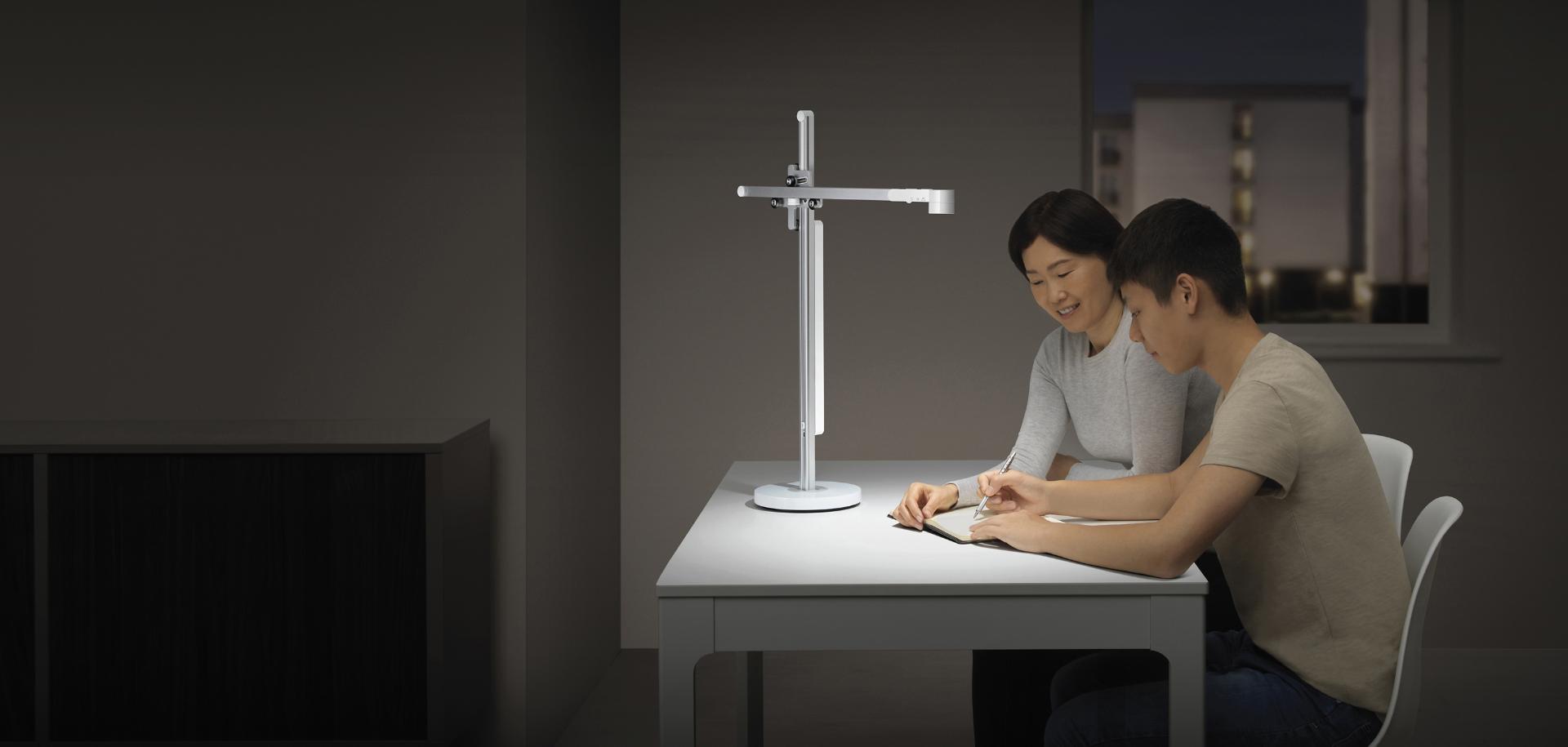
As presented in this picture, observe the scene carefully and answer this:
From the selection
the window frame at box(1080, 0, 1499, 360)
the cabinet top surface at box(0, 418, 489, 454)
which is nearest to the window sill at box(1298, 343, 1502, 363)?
the window frame at box(1080, 0, 1499, 360)

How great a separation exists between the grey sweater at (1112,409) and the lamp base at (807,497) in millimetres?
Result: 200

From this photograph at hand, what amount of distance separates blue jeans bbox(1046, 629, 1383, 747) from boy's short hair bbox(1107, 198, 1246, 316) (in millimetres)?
528

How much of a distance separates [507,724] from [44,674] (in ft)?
3.26

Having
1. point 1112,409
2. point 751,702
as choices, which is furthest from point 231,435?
point 1112,409

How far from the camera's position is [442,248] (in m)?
2.89

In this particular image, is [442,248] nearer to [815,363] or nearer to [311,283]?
[311,283]

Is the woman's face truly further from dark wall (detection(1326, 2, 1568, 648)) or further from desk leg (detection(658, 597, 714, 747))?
dark wall (detection(1326, 2, 1568, 648))

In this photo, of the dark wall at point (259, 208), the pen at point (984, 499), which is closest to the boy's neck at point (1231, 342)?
the pen at point (984, 499)

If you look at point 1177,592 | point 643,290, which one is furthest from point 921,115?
point 1177,592

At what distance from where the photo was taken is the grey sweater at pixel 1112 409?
211 centimetres

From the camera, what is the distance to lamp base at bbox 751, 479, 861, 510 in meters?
2.20

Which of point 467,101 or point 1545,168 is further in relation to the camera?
point 1545,168

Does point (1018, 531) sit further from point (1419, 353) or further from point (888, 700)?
point (1419, 353)

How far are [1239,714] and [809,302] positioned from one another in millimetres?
1017
